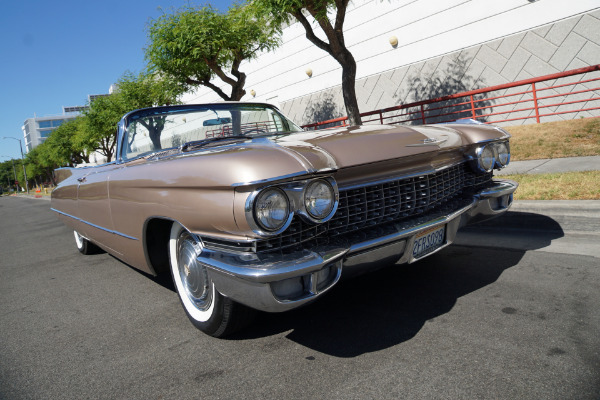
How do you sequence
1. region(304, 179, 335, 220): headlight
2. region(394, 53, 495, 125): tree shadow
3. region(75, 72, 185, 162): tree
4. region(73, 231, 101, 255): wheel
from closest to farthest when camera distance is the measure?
region(304, 179, 335, 220): headlight → region(73, 231, 101, 255): wheel → region(394, 53, 495, 125): tree shadow → region(75, 72, 185, 162): tree

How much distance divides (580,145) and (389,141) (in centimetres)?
666

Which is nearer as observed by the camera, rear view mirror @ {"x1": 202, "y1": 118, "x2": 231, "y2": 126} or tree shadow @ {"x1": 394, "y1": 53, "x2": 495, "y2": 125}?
rear view mirror @ {"x1": 202, "y1": 118, "x2": 231, "y2": 126}

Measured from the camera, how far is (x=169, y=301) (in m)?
3.58

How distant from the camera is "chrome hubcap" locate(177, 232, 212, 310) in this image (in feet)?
8.68

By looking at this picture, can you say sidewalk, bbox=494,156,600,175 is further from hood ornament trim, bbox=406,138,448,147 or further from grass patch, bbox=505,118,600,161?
hood ornament trim, bbox=406,138,448,147

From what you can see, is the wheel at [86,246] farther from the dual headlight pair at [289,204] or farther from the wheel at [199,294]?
the dual headlight pair at [289,204]

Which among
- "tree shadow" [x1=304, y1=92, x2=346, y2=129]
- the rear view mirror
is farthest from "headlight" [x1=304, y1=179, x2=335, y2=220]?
"tree shadow" [x1=304, y1=92, x2=346, y2=129]

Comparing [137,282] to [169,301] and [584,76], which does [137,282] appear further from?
[584,76]

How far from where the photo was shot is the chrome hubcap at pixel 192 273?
8.68ft

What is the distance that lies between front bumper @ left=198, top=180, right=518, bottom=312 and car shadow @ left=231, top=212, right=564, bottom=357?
38cm

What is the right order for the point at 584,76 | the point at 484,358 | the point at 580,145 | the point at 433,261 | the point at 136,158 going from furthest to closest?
the point at 584,76 < the point at 580,145 < the point at 433,261 < the point at 136,158 < the point at 484,358

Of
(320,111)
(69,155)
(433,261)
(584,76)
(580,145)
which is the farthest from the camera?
(69,155)

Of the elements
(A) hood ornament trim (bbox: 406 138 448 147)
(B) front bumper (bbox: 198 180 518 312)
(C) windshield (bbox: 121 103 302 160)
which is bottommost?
(B) front bumper (bbox: 198 180 518 312)

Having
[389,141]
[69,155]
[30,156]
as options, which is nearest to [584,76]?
[389,141]
